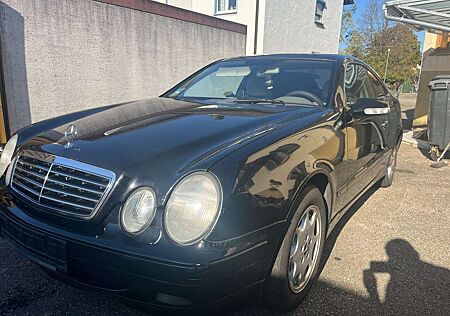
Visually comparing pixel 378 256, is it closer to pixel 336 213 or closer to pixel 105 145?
pixel 336 213

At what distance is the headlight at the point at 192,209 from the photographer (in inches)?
60.5

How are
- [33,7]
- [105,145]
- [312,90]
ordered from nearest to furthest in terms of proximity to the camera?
[105,145], [312,90], [33,7]

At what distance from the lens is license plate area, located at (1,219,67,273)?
68.6 inches

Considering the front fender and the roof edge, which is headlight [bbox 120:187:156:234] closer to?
the front fender

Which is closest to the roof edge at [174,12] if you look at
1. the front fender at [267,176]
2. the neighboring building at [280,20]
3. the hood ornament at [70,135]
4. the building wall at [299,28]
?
the neighboring building at [280,20]

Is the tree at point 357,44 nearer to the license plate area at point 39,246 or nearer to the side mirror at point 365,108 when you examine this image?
the side mirror at point 365,108

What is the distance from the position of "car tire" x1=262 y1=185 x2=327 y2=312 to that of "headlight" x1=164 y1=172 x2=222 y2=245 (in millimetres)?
535

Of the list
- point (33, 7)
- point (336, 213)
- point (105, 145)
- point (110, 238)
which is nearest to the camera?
point (110, 238)

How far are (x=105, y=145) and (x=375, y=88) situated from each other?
326 cm

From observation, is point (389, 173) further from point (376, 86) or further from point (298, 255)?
point (298, 255)

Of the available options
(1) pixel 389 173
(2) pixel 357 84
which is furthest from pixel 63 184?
(1) pixel 389 173

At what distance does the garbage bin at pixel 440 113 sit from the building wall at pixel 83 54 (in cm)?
562

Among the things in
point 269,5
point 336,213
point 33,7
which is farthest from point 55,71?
point 269,5

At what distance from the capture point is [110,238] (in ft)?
5.29
